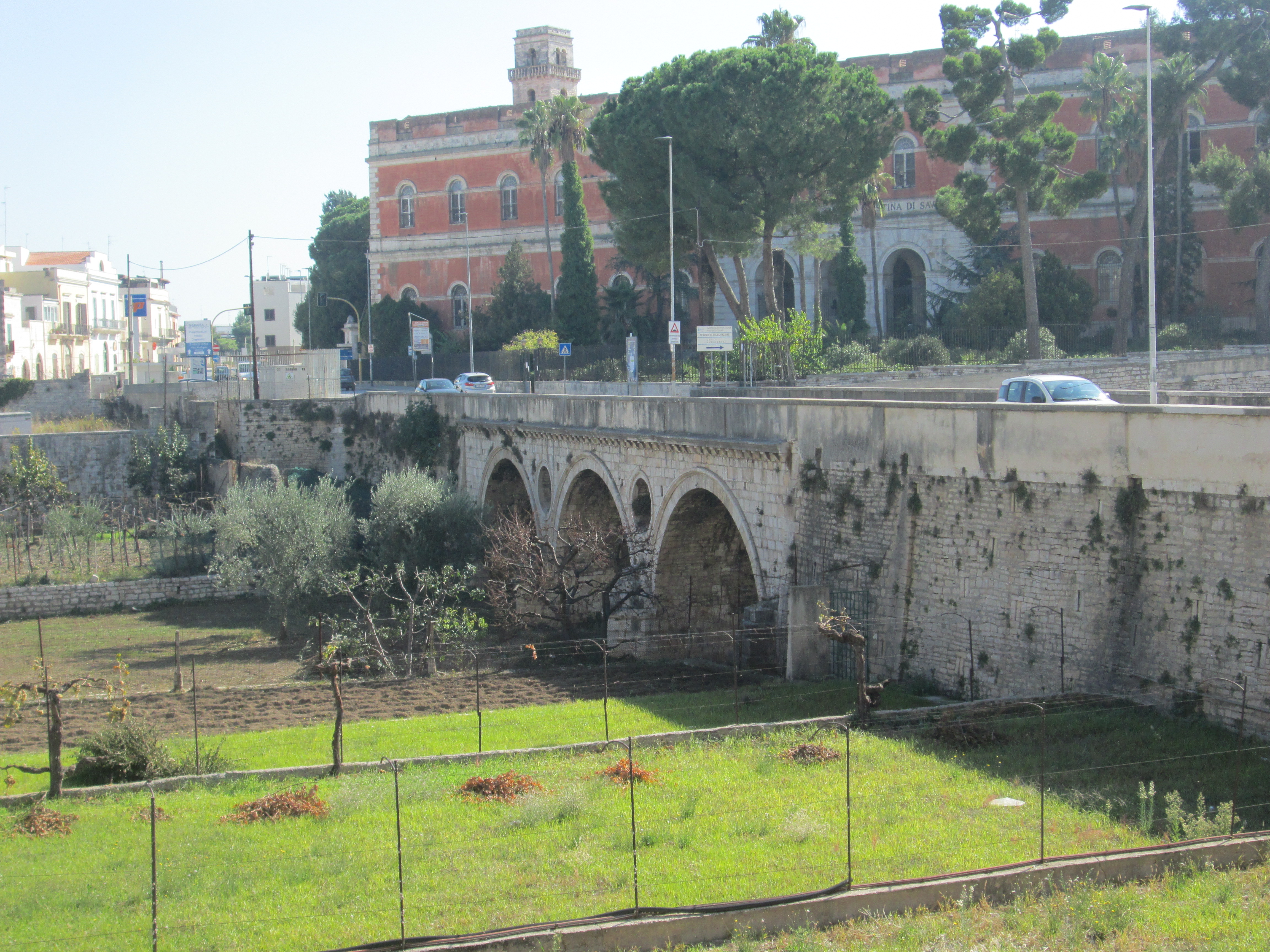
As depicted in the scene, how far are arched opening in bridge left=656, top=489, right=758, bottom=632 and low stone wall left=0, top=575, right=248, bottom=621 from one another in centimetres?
1492

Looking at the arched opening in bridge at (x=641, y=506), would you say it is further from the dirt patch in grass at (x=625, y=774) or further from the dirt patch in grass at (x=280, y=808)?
the dirt patch in grass at (x=280, y=808)

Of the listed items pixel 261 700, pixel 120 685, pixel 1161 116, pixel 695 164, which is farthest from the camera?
pixel 1161 116

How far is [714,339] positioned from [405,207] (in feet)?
125

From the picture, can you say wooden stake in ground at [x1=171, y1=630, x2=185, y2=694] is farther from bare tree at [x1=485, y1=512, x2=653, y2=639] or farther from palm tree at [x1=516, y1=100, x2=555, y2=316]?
palm tree at [x1=516, y1=100, x2=555, y2=316]

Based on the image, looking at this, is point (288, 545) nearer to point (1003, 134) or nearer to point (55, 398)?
point (1003, 134)

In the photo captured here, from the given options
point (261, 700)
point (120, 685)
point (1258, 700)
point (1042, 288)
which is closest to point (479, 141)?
point (1042, 288)

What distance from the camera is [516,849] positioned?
11.1 m

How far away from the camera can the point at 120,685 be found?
14.9 metres

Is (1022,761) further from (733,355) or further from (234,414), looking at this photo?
(234,414)

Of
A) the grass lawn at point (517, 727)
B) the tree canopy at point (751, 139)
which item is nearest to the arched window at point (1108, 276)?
the tree canopy at point (751, 139)

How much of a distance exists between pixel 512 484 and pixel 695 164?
15063 millimetres

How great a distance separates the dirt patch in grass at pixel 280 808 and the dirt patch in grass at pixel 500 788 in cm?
146

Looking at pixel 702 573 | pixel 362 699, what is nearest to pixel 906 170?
pixel 702 573

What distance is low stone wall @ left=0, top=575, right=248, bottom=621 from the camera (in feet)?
99.3
